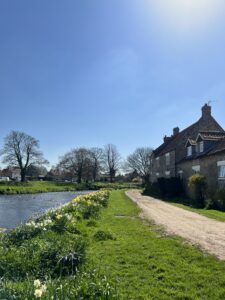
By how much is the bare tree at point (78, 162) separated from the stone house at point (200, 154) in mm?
47567

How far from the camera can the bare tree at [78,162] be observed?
91375mm

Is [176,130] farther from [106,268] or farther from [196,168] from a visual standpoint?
[106,268]

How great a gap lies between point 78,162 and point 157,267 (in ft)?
280

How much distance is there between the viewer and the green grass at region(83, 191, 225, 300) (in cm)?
575

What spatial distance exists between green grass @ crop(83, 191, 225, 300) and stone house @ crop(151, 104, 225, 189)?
15.6m

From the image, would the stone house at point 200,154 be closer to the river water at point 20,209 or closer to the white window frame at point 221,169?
the white window frame at point 221,169

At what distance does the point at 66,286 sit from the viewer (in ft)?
16.6

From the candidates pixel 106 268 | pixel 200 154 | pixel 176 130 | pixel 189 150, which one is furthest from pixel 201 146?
pixel 106 268

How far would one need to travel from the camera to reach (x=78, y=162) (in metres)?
91.7

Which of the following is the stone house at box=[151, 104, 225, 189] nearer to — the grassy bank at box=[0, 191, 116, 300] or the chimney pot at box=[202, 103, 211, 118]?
the chimney pot at box=[202, 103, 211, 118]

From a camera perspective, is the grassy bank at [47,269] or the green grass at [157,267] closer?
the grassy bank at [47,269]

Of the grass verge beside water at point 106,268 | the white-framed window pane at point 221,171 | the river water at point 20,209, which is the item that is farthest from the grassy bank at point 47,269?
the white-framed window pane at point 221,171

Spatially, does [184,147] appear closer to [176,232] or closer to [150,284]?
[176,232]

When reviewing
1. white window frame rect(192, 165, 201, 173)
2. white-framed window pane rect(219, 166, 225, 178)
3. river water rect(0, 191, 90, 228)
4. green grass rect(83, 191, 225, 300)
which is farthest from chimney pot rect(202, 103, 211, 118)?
green grass rect(83, 191, 225, 300)
